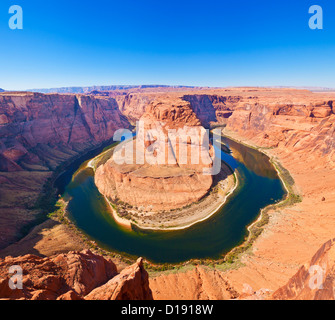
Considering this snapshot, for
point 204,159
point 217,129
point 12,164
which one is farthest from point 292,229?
point 217,129

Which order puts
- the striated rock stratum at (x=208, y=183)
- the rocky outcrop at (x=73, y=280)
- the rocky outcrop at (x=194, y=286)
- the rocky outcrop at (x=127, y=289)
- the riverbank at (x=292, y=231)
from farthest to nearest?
the riverbank at (x=292, y=231), the striated rock stratum at (x=208, y=183), the rocky outcrop at (x=194, y=286), the rocky outcrop at (x=73, y=280), the rocky outcrop at (x=127, y=289)

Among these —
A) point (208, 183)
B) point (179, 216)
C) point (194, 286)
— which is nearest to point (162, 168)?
point (208, 183)

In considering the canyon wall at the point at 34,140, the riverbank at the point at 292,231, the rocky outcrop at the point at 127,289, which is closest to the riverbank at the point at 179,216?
the riverbank at the point at 292,231

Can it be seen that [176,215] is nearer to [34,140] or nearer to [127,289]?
[127,289]

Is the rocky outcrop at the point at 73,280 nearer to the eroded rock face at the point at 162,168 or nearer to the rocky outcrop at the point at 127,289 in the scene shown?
the rocky outcrop at the point at 127,289

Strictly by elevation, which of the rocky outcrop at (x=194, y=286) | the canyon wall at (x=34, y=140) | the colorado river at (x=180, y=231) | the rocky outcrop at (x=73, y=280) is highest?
the canyon wall at (x=34, y=140)

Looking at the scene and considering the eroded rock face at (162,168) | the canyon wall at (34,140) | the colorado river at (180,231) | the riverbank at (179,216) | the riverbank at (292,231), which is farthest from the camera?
the eroded rock face at (162,168)

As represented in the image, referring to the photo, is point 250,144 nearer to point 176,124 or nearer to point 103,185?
point 176,124
